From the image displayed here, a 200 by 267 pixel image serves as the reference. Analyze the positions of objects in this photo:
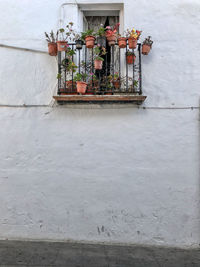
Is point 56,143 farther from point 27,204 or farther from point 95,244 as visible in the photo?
point 95,244

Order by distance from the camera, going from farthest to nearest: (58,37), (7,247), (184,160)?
(58,37) → (184,160) → (7,247)

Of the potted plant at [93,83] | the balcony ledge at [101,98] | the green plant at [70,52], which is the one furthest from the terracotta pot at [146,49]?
the green plant at [70,52]

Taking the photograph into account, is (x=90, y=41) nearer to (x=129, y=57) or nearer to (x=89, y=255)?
(x=129, y=57)

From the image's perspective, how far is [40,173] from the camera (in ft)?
14.4

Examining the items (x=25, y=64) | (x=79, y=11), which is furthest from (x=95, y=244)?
(x=79, y=11)

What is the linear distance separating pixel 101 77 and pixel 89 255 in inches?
113

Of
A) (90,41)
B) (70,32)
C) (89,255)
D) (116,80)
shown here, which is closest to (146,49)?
(116,80)

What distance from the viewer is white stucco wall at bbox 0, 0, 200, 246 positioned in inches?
167

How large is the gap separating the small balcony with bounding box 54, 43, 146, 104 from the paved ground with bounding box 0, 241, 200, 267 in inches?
→ 90.2

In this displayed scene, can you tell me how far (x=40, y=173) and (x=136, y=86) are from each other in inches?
85.9

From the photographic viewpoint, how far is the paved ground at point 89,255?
3477mm

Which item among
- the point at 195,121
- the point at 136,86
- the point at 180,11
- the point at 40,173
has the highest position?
the point at 180,11

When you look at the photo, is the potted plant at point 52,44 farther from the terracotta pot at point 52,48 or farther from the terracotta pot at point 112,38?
the terracotta pot at point 112,38

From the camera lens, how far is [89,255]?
3721 millimetres
